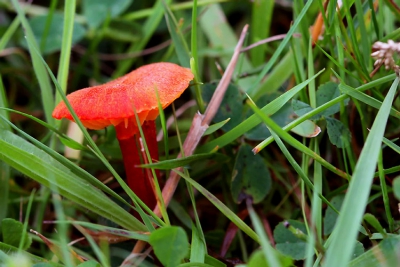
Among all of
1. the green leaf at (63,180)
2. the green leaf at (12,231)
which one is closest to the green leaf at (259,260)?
the green leaf at (63,180)

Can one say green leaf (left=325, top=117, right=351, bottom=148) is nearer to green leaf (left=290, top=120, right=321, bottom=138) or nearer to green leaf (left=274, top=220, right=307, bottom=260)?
green leaf (left=290, top=120, right=321, bottom=138)

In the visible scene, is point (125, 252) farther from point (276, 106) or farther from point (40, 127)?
point (40, 127)

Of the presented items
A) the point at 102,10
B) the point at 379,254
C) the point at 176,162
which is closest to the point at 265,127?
the point at 176,162

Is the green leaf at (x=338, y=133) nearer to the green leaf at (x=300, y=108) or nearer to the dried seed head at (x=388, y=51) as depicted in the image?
the green leaf at (x=300, y=108)

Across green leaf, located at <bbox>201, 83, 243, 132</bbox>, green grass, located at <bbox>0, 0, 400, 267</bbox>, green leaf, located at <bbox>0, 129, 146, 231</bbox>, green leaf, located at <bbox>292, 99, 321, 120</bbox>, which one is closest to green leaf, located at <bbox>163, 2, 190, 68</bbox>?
green grass, located at <bbox>0, 0, 400, 267</bbox>

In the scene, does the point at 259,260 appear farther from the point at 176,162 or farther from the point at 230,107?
the point at 230,107

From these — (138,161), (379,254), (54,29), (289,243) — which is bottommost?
(289,243)

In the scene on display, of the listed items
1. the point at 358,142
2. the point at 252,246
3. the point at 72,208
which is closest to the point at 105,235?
the point at 72,208
